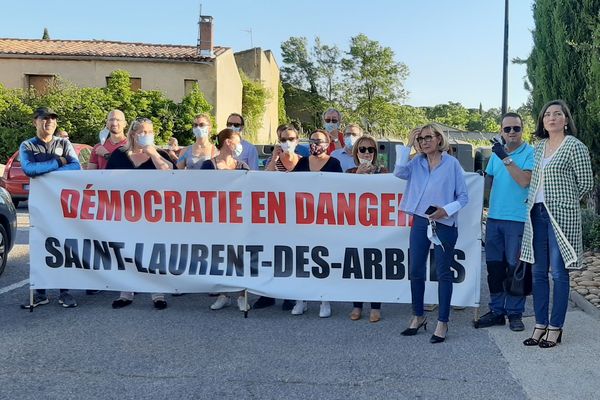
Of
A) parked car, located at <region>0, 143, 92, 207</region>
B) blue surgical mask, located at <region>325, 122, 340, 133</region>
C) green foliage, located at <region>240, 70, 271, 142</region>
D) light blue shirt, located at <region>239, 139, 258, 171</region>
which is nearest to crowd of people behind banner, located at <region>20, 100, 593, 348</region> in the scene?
light blue shirt, located at <region>239, 139, 258, 171</region>

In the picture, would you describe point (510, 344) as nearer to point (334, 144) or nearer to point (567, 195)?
point (567, 195)

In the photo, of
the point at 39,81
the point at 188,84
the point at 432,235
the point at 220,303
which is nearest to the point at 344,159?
the point at 220,303

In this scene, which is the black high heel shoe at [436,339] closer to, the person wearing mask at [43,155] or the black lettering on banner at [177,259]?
the black lettering on banner at [177,259]

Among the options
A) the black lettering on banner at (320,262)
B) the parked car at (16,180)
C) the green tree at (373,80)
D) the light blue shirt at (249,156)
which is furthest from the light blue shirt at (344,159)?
the green tree at (373,80)

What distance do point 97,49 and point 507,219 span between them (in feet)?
93.0

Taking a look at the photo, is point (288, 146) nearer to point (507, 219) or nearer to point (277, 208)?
point (277, 208)

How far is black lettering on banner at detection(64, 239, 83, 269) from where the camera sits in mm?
5895

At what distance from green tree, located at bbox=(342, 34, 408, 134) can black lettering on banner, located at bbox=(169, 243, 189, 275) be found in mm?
48298

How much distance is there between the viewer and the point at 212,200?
577 cm

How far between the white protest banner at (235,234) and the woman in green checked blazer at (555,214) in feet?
2.37

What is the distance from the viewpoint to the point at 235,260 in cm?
575

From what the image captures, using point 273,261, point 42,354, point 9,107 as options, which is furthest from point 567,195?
point 9,107

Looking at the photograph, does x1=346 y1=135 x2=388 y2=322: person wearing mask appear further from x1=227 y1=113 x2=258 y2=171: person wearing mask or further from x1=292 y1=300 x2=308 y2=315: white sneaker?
x1=227 y1=113 x2=258 y2=171: person wearing mask

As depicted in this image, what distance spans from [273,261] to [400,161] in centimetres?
158
